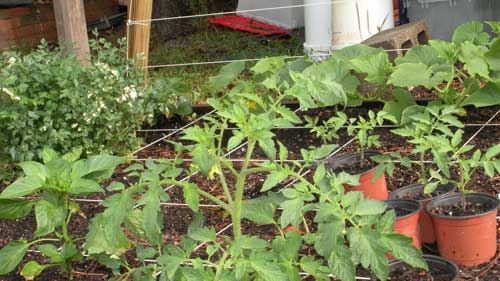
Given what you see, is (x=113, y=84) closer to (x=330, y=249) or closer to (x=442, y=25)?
(x=330, y=249)

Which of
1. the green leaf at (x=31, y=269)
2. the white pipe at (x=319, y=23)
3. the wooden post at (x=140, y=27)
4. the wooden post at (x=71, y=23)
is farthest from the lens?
the white pipe at (x=319, y=23)

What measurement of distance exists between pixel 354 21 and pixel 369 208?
3.42m

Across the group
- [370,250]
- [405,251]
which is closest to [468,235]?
[405,251]

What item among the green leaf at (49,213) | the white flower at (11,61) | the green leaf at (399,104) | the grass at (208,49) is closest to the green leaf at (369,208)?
the green leaf at (49,213)

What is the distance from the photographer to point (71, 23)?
4.73 m

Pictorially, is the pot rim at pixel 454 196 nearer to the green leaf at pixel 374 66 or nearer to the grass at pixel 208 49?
the green leaf at pixel 374 66

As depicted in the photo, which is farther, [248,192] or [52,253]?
[248,192]

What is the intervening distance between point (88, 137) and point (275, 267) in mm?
2185

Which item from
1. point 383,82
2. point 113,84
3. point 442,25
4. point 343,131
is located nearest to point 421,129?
point 383,82

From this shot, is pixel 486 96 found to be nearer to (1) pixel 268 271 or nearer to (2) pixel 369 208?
(2) pixel 369 208

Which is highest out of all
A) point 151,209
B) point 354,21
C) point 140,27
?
point 140,27

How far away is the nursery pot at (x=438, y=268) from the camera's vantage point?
8.79 feet

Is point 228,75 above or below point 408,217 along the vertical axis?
above

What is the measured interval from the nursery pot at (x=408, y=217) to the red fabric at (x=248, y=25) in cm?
486
